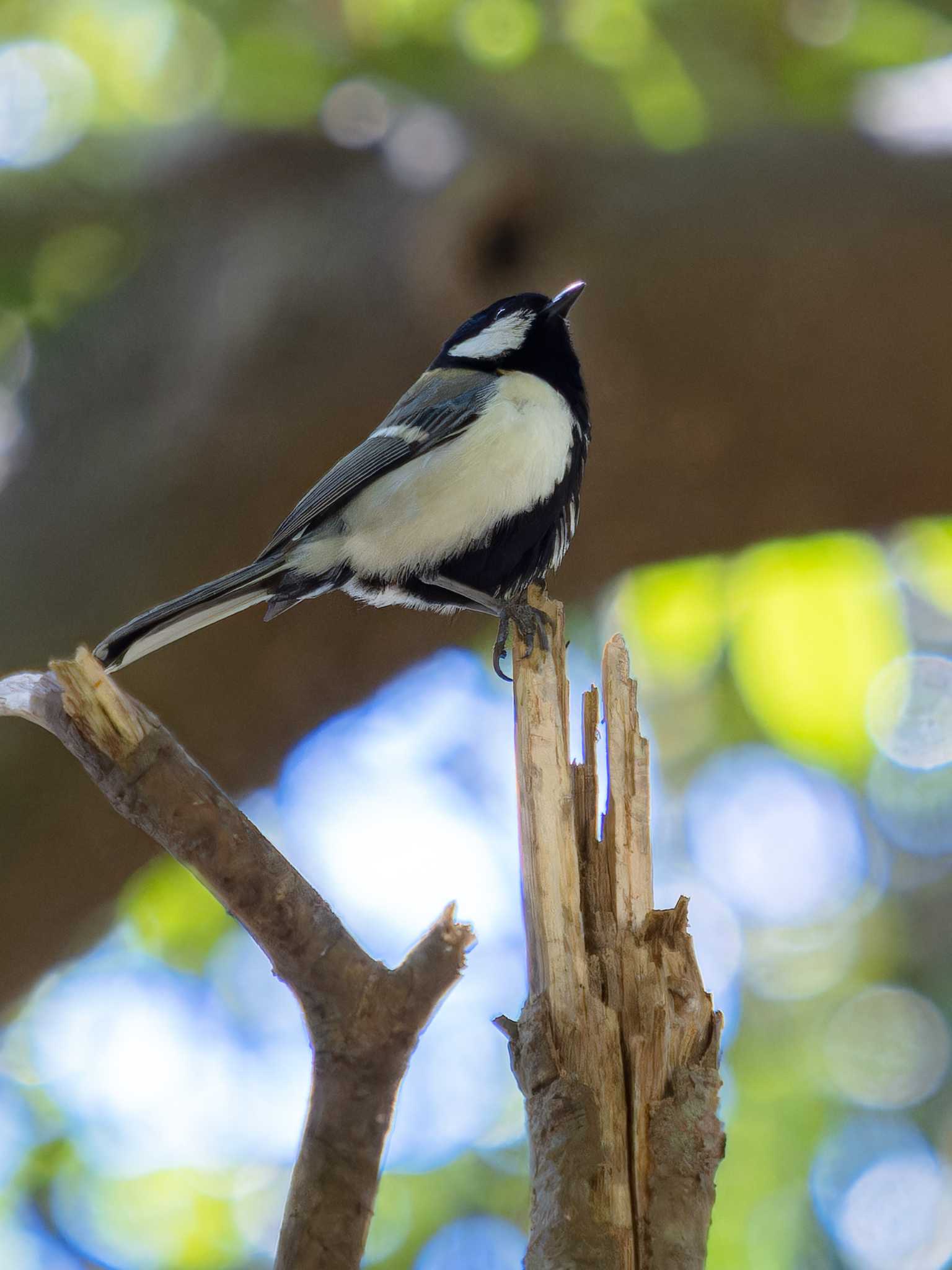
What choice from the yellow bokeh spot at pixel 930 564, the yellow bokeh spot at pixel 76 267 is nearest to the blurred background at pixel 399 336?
the yellow bokeh spot at pixel 76 267

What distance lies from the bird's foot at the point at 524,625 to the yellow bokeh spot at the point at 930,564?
9.44 feet

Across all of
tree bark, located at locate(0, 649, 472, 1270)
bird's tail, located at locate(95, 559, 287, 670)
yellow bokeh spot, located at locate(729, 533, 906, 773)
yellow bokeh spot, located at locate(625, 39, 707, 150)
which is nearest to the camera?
tree bark, located at locate(0, 649, 472, 1270)

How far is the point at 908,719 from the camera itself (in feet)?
17.0

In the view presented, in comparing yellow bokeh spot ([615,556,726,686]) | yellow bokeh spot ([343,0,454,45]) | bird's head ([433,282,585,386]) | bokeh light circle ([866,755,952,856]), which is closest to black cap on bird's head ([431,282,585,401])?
bird's head ([433,282,585,386])

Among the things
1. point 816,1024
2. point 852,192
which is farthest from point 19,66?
point 816,1024

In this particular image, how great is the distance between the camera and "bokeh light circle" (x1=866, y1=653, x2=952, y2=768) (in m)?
5.14

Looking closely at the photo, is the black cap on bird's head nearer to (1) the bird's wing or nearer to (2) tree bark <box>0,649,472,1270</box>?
(1) the bird's wing

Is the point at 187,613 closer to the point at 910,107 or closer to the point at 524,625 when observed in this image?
the point at 524,625

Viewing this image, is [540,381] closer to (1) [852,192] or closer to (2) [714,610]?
(1) [852,192]

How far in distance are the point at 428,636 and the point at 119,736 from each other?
193 centimetres

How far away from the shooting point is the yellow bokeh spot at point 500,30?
3.91 metres

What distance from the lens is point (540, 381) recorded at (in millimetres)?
3369

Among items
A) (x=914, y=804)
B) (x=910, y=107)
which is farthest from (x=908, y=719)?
(x=910, y=107)

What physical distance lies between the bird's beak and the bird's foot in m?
0.83
